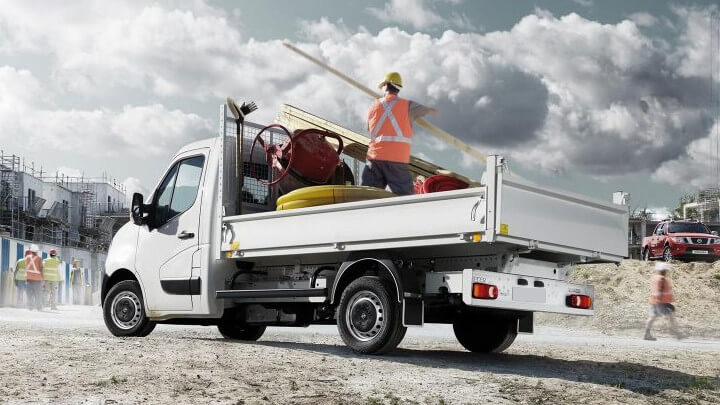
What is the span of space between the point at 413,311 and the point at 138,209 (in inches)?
185

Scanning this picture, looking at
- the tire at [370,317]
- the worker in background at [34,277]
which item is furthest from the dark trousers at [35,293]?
the tire at [370,317]

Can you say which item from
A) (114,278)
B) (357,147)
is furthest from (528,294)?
(114,278)

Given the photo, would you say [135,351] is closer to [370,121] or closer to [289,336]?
[370,121]

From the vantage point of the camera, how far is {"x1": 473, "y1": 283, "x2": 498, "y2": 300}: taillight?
7.80m

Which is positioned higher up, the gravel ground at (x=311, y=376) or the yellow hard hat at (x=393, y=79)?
the yellow hard hat at (x=393, y=79)

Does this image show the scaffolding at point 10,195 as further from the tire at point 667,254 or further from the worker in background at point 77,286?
the tire at point 667,254

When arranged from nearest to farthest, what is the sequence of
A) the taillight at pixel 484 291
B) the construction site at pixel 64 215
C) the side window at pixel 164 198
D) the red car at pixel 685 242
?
1. the taillight at pixel 484 291
2. the side window at pixel 164 198
3. the red car at pixel 685 242
4. the construction site at pixel 64 215

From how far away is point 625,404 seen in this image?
270 inches

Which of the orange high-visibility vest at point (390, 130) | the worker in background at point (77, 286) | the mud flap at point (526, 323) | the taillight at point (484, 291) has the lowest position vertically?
the worker in background at point (77, 286)

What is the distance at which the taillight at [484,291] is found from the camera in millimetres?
7805

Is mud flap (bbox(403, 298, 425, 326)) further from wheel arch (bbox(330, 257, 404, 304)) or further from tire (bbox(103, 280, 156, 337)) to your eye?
tire (bbox(103, 280, 156, 337))

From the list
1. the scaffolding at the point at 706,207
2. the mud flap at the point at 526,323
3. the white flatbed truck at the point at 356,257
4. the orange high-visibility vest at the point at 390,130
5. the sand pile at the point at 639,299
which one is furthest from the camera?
the scaffolding at the point at 706,207

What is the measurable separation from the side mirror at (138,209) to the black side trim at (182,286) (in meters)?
0.93

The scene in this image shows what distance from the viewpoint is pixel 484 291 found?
7.85 meters
